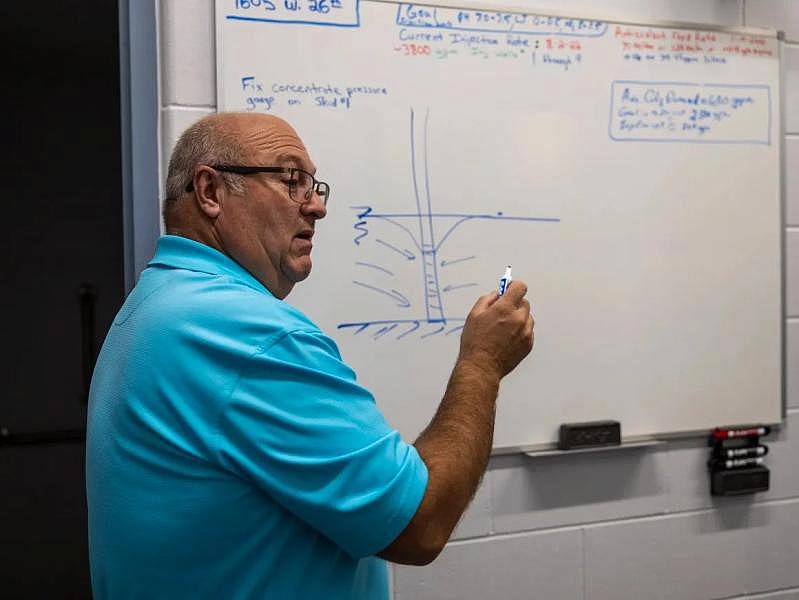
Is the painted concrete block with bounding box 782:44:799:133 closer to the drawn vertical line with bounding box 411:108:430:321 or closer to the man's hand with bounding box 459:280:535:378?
the drawn vertical line with bounding box 411:108:430:321

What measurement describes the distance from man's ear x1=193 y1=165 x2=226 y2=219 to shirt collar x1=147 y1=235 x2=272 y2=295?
0.15 feet

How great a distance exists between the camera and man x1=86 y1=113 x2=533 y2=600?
0.86 meters

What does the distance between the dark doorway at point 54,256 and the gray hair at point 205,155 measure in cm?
287

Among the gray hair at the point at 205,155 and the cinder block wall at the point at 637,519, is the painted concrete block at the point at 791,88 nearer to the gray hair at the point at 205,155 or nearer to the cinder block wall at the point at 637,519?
the cinder block wall at the point at 637,519

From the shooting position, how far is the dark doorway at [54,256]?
3756 millimetres

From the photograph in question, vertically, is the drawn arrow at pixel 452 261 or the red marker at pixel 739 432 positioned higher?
the drawn arrow at pixel 452 261

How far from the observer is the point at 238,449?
857mm

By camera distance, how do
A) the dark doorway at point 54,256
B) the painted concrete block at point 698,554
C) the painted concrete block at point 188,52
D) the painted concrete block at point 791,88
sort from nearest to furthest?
1. the painted concrete block at point 188,52
2. the painted concrete block at point 698,554
3. the painted concrete block at point 791,88
4. the dark doorway at point 54,256

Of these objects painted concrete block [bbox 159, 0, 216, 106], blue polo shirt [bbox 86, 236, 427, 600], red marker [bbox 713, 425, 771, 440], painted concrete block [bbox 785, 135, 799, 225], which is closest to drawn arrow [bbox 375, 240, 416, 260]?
painted concrete block [bbox 159, 0, 216, 106]

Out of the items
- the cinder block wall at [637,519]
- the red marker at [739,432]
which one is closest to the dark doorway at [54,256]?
the cinder block wall at [637,519]

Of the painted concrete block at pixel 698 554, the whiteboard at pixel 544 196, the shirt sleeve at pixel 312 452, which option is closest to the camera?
the shirt sleeve at pixel 312 452

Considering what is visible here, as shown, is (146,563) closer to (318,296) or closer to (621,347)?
Result: (318,296)

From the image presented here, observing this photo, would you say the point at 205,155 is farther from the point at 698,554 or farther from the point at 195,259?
the point at 698,554

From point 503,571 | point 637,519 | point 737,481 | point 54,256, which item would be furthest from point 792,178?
point 54,256
